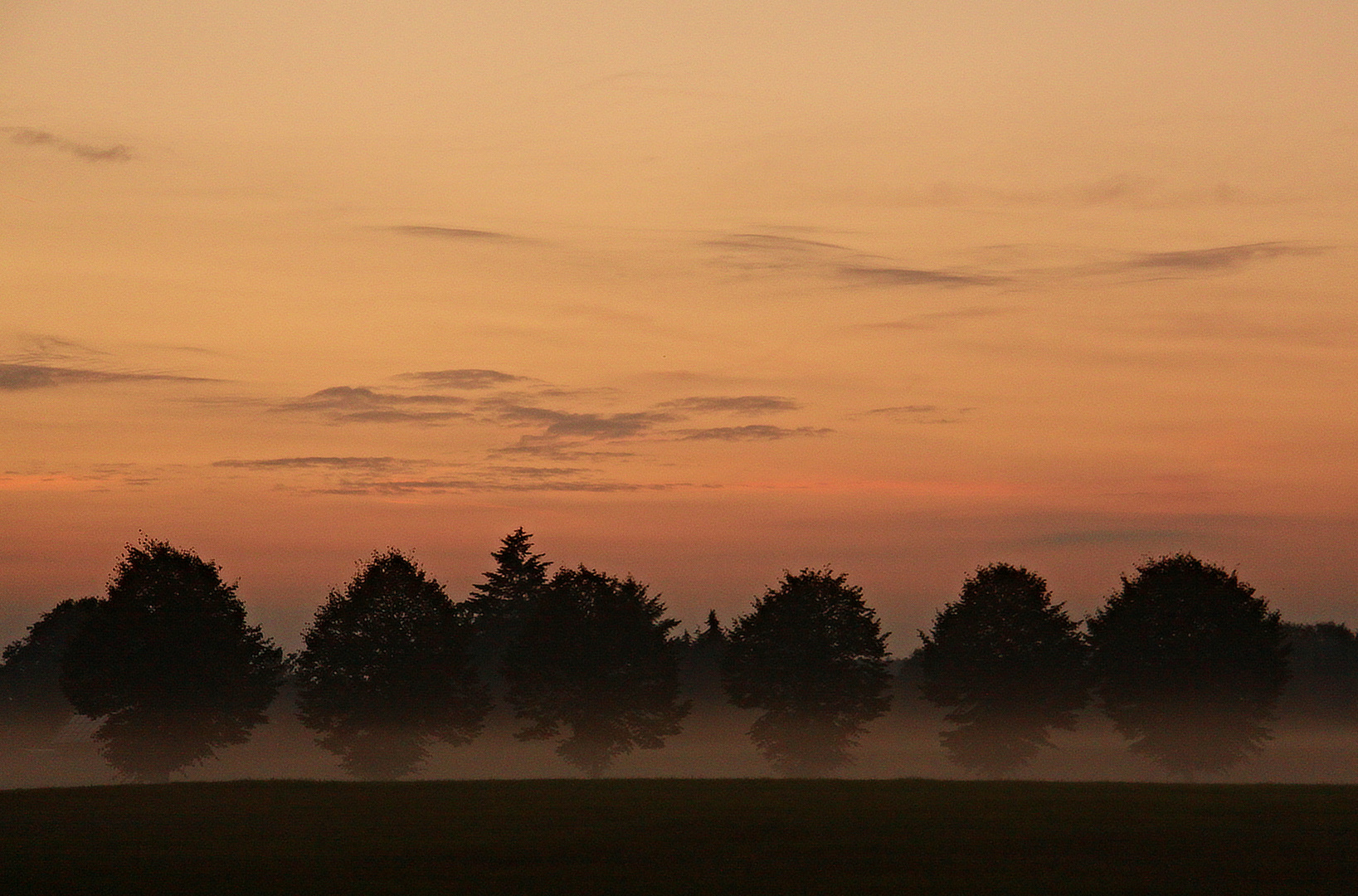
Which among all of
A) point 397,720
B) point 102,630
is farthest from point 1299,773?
point 102,630

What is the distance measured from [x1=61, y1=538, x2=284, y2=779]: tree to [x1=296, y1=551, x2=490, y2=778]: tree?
16.5 ft

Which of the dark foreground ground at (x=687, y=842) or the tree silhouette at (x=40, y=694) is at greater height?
the dark foreground ground at (x=687, y=842)

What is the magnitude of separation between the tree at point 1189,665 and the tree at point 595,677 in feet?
89.6

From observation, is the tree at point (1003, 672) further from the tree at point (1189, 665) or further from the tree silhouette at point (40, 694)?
the tree silhouette at point (40, 694)

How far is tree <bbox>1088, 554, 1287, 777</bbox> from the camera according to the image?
91250 millimetres

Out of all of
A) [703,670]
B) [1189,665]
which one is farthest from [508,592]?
[1189,665]

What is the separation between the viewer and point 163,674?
85688 mm

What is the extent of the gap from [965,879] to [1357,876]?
26.7 feet

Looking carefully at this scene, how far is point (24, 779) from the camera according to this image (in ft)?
412

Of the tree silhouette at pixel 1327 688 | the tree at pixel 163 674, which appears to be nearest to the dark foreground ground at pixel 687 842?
the tree at pixel 163 674

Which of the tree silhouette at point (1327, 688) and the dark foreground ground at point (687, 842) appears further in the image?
the tree silhouette at point (1327, 688)

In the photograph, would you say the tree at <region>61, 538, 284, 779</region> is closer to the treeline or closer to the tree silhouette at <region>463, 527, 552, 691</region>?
the treeline

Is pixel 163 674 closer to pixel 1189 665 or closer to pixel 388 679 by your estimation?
pixel 388 679

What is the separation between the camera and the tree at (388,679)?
91.7m
